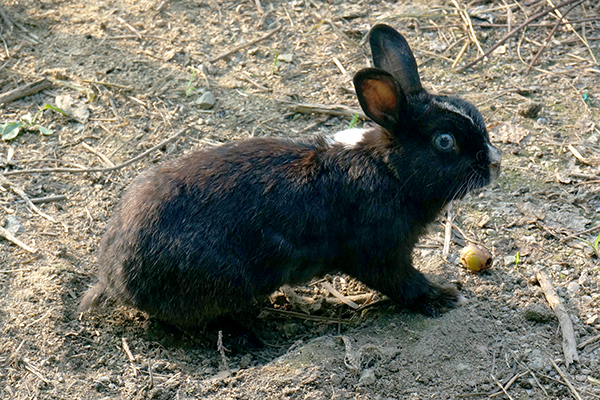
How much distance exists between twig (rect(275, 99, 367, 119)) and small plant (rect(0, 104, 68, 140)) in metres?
2.16

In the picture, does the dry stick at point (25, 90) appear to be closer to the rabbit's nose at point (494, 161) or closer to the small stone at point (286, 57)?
the small stone at point (286, 57)

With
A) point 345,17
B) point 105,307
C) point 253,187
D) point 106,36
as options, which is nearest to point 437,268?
point 253,187

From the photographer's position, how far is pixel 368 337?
491 cm

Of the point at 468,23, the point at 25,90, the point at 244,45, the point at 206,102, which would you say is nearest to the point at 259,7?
the point at 244,45

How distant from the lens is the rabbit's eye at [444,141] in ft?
15.7

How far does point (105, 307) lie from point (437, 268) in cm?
247

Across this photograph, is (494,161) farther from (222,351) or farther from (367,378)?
(222,351)

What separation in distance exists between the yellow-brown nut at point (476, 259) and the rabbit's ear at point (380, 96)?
4.05 ft

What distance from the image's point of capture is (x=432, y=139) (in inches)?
189

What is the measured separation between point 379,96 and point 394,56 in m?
0.51

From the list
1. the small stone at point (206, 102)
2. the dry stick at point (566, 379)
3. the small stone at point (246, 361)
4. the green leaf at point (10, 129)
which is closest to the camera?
the dry stick at point (566, 379)

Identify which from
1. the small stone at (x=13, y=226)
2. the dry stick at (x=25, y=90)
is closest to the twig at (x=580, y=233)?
the small stone at (x=13, y=226)

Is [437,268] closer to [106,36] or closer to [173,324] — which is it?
[173,324]

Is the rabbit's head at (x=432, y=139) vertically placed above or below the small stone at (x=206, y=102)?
above
